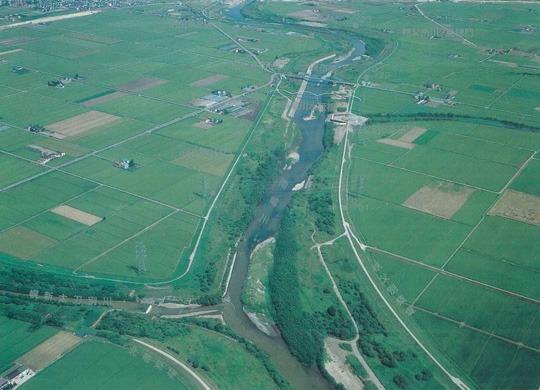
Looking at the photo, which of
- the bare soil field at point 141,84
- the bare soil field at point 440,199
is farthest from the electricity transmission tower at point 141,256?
A: the bare soil field at point 141,84

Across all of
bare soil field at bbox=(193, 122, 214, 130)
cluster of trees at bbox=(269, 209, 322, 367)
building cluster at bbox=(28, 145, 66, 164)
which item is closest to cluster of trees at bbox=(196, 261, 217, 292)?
cluster of trees at bbox=(269, 209, 322, 367)

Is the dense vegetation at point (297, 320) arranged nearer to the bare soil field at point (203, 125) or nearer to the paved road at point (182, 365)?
the paved road at point (182, 365)

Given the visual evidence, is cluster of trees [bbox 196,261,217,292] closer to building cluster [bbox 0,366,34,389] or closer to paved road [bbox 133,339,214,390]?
paved road [bbox 133,339,214,390]

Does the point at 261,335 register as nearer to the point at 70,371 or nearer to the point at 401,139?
the point at 70,371

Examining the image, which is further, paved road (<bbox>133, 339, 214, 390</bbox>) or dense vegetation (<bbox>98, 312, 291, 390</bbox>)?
dense vegetation (<bbox>98, 312, 291, 390</bbox>)

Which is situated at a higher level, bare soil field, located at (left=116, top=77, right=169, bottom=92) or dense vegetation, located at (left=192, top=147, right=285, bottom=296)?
bare soil field, located at (left=116, top=77, right=169, bottom=92)

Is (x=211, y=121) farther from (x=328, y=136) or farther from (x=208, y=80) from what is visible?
(x=208, y=80)

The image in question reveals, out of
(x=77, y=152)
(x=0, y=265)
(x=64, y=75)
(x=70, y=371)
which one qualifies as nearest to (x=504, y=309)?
(x=70, y=371)
